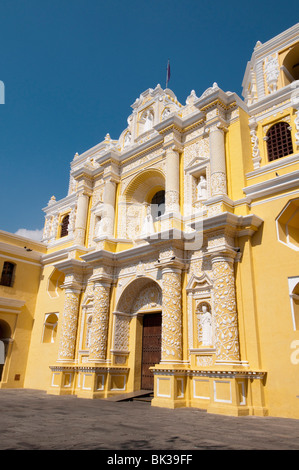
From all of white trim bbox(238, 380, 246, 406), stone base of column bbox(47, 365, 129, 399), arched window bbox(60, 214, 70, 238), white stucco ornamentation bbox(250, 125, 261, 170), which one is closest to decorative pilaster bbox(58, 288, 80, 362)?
stone base of column bbox(47, 365, 129, 399)

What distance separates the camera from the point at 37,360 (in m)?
16.1

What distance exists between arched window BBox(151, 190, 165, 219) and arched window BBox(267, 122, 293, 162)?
4856mm

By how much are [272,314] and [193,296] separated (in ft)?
8.38

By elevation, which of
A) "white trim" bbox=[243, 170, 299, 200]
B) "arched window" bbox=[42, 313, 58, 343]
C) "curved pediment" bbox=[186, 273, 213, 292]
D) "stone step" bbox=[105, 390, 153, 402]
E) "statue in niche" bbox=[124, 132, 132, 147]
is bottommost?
"stone step" bbox=[105, 390, 153, 402]

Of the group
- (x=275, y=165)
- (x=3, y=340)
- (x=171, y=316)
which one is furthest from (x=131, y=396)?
(x=275, y=165)

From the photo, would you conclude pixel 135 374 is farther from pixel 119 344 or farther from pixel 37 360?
pixel 37 360

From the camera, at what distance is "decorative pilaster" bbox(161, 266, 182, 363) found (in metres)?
10.3

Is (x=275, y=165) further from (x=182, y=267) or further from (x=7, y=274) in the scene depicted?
(x=7, y=274)

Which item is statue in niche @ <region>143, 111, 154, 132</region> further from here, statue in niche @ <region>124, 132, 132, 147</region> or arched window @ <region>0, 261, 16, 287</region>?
arched window @ <region>0, 261, 16, 287</region>

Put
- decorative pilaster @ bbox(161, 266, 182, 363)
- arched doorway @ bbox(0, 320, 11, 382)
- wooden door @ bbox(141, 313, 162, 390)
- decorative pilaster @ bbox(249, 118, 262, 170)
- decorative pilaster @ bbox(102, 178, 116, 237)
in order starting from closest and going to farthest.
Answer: decorative pilaster @ bbox(161, 266, 182, 363) → decorative pilaster @ bbox(249, 118, 262, 170) → wooden door @ bbox(141, 313, 162, 390) → decorative pilaster @ bbox(102, 178, 116, 237) → arched doorway @ bbox(0, 320, 11, 382)

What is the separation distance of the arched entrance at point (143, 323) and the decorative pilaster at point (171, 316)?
1.51 meters

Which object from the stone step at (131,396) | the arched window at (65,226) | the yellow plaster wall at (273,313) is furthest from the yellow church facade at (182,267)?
the arched window at (65,226)

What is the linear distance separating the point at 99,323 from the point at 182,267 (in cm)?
397

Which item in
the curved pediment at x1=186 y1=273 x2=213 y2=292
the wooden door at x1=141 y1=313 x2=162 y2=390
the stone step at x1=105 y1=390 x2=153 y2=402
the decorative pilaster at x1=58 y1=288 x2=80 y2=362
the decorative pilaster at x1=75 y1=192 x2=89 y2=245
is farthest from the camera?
the decorative pilaster at x1=75 y1=192 x2=89 y2=245
